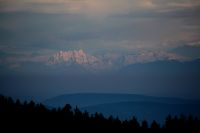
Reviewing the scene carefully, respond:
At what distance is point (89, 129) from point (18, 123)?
17714 millimetres

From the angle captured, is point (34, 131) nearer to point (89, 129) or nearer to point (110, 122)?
point (89, 129)

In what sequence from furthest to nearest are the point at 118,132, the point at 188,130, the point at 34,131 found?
the point at 188,130
the point at 118,132
the point at 34,131

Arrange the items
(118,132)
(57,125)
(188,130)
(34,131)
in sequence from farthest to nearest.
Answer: (188,130)
(118,132)
(57,125)
(34,131)

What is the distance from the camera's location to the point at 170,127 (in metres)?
98.8

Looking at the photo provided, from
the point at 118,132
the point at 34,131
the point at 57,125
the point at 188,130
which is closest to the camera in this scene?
the point at 34,131

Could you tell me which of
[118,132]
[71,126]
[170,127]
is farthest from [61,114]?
[170,127]

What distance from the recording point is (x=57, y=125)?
286ft

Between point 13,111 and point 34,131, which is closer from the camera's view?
point 34,131

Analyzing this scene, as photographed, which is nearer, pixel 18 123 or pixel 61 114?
pixel 18 123

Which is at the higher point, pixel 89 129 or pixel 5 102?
pixel 5 102

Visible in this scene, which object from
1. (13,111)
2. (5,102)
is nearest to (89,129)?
(13,111)

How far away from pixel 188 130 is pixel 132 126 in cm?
1530

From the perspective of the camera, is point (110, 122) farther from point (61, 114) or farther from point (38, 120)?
point (38, 120)

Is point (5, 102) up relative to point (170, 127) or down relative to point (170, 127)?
up
